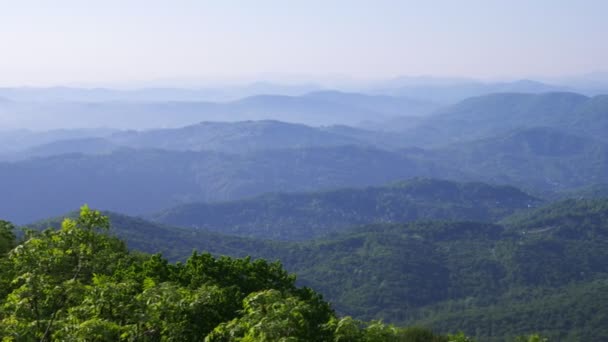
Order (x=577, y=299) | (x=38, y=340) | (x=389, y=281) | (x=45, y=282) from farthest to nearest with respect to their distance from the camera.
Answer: (x=389, y=281)
(x=577, y=299)
(x=45, y=282)
(x=38, y=340)

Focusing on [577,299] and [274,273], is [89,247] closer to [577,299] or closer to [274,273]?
[274,273]

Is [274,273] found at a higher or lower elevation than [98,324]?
lower

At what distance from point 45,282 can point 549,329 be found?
14802 centimetres

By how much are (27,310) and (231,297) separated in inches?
294

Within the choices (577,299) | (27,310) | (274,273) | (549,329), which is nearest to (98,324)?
(27,310)

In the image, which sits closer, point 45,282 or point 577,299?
point 45,282

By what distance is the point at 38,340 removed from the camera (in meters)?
15.5

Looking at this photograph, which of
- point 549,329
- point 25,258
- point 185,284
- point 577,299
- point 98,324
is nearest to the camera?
point 98,324

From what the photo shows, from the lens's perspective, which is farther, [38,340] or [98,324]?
[38,340]

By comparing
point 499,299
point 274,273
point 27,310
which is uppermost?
point 27,310

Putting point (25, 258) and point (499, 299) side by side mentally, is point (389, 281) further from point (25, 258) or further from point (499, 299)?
point (25, 258)

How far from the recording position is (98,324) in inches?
552

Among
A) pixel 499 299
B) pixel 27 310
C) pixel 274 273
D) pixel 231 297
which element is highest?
pixel 27 310

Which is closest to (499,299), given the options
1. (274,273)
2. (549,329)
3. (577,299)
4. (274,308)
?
(577,299)
